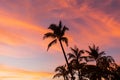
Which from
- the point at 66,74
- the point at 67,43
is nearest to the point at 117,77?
the point at 67,43

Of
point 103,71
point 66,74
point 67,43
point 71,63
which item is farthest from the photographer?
point 66,74

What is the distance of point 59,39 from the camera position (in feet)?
183

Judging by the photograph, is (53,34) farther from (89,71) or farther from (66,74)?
(66,74)

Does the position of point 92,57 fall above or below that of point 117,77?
above

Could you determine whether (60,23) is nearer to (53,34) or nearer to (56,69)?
(53,34)

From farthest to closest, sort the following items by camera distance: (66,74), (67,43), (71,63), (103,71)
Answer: (66,74) → (71,63) → (103,71) → (67,43)

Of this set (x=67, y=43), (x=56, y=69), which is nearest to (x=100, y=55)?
(x=67, y=43)

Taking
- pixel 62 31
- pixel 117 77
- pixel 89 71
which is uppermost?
pixel 62 31

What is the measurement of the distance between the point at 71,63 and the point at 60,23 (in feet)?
43.0

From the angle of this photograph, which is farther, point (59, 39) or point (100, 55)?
point (100, 55)

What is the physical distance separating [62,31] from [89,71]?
12.7 metres

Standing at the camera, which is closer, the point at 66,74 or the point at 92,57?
the point at 92,57

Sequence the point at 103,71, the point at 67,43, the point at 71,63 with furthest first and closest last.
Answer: the point at 71,63, the point at 103,71, the point at 67,43

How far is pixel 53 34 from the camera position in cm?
5594
